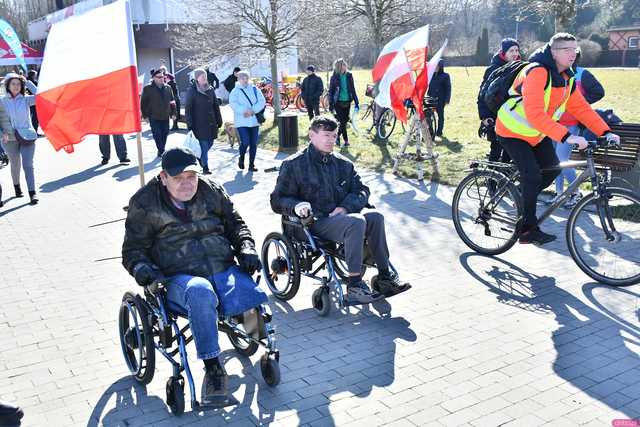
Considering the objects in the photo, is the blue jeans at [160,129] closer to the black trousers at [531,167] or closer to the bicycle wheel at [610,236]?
the black trousers at [531,167]

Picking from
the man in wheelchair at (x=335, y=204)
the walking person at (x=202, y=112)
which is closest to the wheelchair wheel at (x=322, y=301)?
the man in wheelchair at (x=335, y=204)

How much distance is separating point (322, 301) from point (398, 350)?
86 centimetres

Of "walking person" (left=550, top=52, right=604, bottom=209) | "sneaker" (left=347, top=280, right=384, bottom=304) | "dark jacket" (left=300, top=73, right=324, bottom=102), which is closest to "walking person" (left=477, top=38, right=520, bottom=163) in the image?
"walking person" (left=550, top=52, right=604, bottom=209)

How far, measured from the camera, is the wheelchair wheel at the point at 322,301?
203 inches

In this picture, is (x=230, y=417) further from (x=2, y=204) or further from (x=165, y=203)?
(x=2, y=204)

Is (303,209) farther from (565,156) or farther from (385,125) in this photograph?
(385,125)

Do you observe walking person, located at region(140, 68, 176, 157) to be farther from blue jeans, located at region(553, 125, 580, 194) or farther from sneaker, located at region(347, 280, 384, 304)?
sneaker, located at region(347, 280, 384, 304)

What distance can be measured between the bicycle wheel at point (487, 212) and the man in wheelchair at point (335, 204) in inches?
63.4

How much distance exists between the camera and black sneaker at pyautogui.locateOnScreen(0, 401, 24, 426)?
3.37m

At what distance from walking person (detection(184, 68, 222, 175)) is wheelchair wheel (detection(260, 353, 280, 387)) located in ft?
26.9

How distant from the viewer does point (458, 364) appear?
4305 millimetres

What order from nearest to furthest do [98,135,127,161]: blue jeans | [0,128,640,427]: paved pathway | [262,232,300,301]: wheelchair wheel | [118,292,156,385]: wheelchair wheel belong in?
[0,128,640,427]: paved pathway, [118,292,156,385]: wheelchair wheel, [262,232,300,301]: wheelchair wheel, [98,135,127,161]: blue jeans

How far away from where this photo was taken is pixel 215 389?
12.2 feet

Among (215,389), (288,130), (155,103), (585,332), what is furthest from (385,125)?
(215,389)
